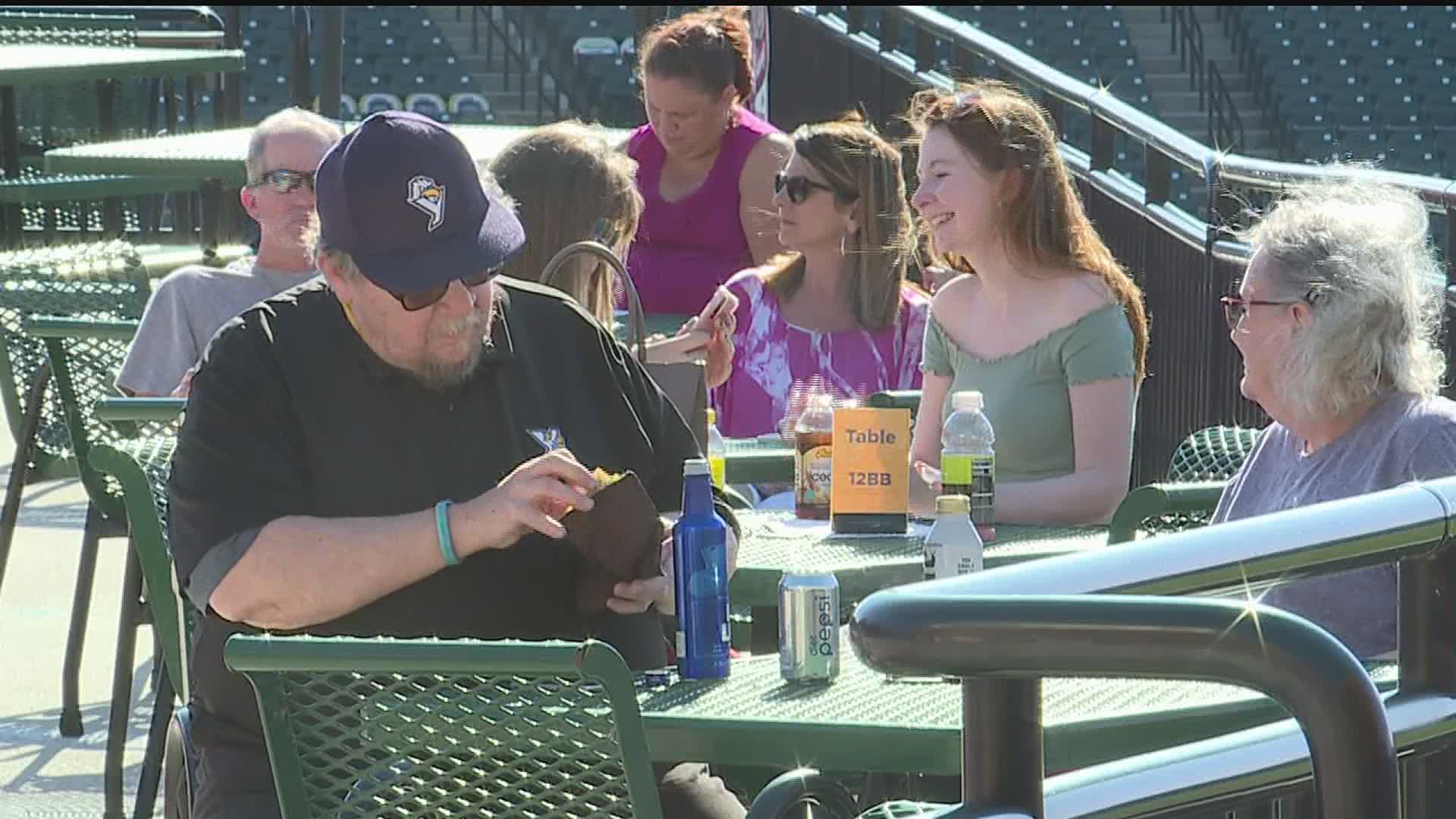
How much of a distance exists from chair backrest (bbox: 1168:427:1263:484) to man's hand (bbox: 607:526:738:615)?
1395 mm

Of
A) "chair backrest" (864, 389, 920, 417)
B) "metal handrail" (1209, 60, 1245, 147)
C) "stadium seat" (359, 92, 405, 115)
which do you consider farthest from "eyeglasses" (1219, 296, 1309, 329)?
"stadium seat" (359, 92, 405, 115)

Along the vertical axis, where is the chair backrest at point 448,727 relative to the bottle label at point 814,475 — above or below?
above

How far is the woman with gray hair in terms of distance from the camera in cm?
304

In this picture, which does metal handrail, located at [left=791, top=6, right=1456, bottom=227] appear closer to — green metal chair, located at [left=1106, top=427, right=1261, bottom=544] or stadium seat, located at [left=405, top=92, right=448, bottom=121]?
green metal chair, located at [left=1106, top=427, right=1261, bottom=544]

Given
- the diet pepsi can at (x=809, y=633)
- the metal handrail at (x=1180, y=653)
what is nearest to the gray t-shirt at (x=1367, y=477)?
the diet pepsi can at (x=809, y=633)

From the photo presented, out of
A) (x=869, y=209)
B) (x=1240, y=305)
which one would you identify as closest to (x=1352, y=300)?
(x=1240, y=305)

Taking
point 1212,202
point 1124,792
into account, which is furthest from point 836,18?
point 1124,792

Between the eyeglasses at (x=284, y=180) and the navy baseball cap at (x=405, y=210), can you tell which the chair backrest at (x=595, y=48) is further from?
the navy baseball cap at (x=405, y=210)

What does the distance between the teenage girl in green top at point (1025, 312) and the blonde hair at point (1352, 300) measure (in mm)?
1073

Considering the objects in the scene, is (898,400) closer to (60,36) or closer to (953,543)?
(953,543)

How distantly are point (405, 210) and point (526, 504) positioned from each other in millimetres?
470

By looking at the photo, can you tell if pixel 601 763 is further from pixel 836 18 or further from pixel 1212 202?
pixel 836 18

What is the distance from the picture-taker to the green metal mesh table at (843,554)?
352 centimetres

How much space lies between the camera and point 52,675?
582 centimetres
